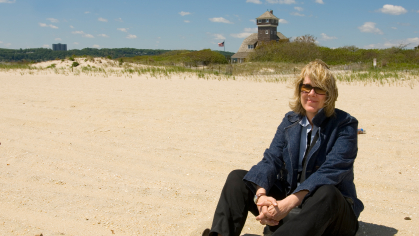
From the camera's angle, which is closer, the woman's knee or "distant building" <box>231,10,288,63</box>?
the woman's knee

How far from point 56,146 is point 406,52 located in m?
33.3

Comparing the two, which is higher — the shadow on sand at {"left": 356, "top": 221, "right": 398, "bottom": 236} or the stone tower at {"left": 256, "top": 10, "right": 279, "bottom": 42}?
the stone tower at {"left": 256, "top": 10, "right": 279, "bottom": 42}

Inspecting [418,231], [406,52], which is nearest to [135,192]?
[418,231]

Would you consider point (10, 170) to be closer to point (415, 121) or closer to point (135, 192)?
point (135, 192)

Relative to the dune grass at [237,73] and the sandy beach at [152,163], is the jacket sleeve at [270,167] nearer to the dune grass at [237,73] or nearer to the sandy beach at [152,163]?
the sandy beach at [152,163]

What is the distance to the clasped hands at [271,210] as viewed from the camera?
2.05m

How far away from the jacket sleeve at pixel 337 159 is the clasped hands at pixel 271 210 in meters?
0.13

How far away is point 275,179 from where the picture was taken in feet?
7.64

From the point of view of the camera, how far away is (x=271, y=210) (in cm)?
205

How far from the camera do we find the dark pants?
1899 millimetres

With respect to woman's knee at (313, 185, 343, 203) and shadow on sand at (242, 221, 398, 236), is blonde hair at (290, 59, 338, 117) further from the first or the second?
shadow on sand at (242, 221, 398, 236)

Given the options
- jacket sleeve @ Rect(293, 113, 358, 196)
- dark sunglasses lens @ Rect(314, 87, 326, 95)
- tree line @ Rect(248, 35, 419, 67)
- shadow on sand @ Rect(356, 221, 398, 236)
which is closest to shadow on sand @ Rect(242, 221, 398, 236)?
shadow on sand @ Rect(356, 221, 398, 236)

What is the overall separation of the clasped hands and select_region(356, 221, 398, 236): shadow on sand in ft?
2.69

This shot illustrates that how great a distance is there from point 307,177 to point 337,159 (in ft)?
0.81
